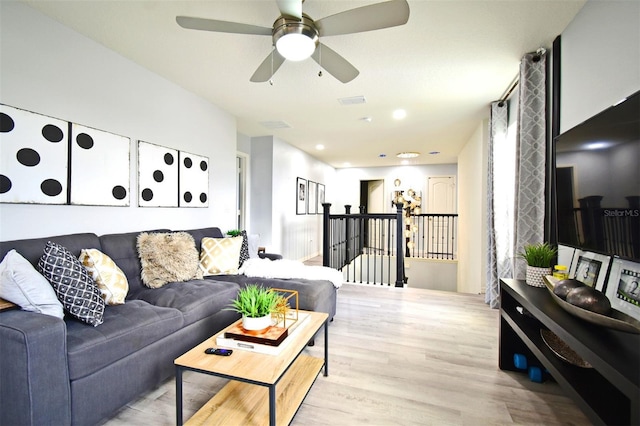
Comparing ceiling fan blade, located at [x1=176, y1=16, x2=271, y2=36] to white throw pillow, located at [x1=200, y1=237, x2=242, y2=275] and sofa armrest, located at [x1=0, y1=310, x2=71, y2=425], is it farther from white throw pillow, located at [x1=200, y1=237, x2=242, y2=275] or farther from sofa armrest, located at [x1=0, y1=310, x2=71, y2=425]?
white throw pillow, located at [x1=200, y1=237, x2=242, y2=275]

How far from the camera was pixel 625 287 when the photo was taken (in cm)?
136

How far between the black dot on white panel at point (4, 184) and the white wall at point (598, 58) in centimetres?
374

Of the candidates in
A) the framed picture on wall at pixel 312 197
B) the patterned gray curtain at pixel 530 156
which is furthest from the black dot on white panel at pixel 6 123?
the framed picture on wall at pixel 312 197

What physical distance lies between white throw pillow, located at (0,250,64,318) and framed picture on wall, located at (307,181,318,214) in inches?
219

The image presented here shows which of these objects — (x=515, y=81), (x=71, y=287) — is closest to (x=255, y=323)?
(x=71, y=287)

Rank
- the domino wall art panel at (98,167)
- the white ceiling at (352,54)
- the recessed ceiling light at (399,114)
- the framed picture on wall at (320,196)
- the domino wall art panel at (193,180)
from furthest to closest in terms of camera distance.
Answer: the framed picture on wall at (320,196) → the recessed ceiling light at (399,114) → the domino wall art panel at (193,180) → the domino wall art panel at (98,167) → the white ceiling at (352,54)

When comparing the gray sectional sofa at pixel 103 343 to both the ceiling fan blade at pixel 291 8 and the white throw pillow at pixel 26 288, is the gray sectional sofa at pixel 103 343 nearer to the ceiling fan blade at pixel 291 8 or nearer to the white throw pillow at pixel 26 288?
the white throw pillow at pixel 26 288

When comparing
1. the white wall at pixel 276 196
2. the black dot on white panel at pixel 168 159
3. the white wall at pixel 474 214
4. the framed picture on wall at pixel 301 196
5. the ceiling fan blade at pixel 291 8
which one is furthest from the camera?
the framed picture on wall at pixel 301 196

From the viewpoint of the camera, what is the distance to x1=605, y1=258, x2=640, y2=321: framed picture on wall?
1293mm

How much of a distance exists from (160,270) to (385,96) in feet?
10.1

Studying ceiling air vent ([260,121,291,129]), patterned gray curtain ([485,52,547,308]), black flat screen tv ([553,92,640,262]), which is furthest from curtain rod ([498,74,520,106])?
ceiling air vent ([260,121,291,129])

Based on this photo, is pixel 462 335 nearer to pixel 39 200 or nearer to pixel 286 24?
pixel 286 24

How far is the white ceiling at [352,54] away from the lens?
6.44ft

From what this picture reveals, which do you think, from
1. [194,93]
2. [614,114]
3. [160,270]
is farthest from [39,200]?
[614,114]
